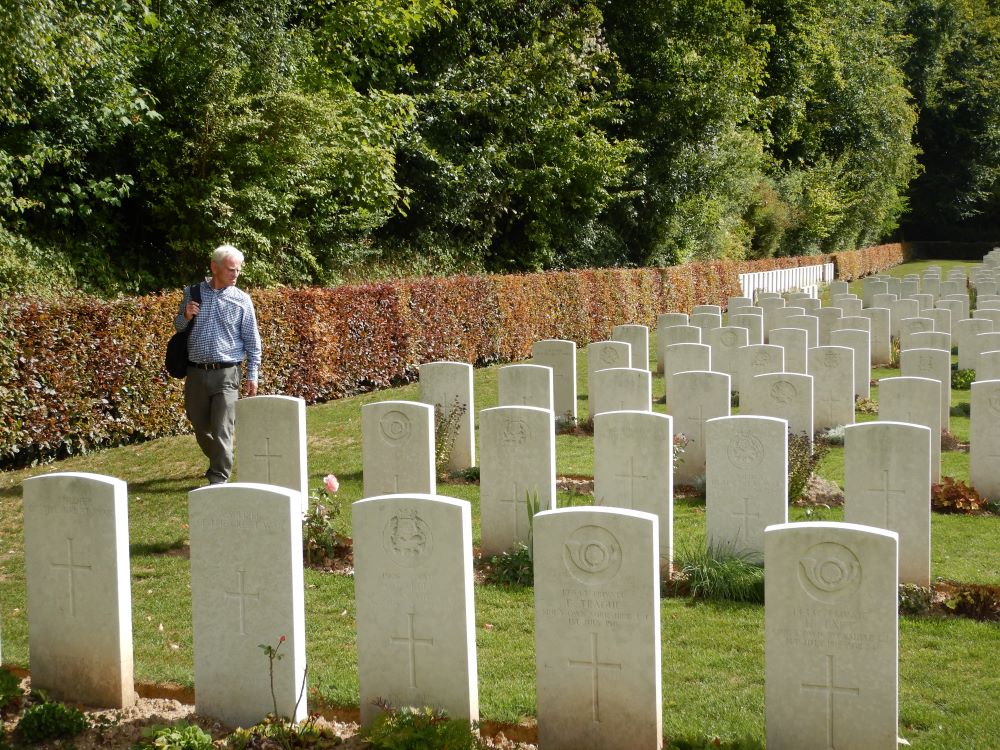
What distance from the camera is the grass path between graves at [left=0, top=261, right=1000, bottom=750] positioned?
5133mm

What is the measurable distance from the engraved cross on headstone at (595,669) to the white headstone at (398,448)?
143 inches

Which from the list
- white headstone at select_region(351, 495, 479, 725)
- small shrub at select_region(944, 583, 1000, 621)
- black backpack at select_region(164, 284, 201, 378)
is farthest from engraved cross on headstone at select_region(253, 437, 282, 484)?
small shrub at select_region(944, 583, 1000, 621)

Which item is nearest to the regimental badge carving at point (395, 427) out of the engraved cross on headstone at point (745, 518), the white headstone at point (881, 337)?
the engraved cross on headstone at point (745, 518)

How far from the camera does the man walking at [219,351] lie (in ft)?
26.8

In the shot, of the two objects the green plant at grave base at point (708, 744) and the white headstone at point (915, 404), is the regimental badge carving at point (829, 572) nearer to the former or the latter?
the green plant at grave base at point (708, 744)

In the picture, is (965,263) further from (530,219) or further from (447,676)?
(447,676)

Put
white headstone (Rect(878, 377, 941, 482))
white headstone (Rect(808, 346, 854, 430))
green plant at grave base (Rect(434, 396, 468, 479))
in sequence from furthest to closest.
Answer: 1. white headstone (Rect(808, 346, 854, 430))
2. green plant at grave base (Rect(434, 396, 468, 479))
3. white headstone (Rect(878, 377, 941, 482))

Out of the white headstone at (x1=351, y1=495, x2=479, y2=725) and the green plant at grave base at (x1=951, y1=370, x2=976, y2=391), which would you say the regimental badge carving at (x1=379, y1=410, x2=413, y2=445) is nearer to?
the white headstone at (x1=351, y1=495, x2=479, y2=725)

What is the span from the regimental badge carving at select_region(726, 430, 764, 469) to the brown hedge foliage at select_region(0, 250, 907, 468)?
22.8 ft

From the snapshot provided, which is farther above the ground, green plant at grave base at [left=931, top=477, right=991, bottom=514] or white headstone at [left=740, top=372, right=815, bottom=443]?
white headstone at [left=740, top=372, right=815, bottom=443]

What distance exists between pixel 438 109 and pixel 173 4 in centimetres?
722

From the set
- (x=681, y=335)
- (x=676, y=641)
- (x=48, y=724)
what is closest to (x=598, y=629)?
(x=676, y=641)

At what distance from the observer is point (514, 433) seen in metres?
7.78

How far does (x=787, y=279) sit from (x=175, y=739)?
3333 cm
